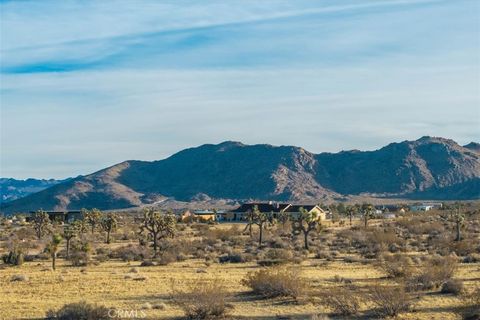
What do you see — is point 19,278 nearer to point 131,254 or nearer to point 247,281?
point 247,281

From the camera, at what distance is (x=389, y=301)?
22531 millimetres

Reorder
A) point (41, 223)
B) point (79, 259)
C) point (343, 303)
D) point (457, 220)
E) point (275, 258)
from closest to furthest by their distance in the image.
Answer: point (343, 303) < point (275, 258) < point (79, 259) < point (457, 220) < point (41, 223)

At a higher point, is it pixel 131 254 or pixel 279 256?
pixel 131 254

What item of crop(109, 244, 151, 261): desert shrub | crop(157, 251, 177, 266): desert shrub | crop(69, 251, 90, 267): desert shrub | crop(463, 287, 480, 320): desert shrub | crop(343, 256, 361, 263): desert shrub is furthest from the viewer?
crop(109, 244, 151, 261): desert shrub

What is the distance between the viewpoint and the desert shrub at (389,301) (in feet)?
73.9

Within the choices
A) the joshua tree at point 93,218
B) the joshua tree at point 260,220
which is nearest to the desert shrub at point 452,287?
the joshua tree at point 260,220

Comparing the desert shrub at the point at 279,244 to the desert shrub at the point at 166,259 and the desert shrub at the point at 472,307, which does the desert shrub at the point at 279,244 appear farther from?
the desert shrub at the point at 472,307

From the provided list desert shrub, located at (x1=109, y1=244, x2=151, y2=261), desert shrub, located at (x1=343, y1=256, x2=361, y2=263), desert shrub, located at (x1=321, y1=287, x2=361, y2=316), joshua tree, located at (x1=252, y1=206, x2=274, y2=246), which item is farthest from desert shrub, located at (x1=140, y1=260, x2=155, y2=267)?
desert shrub, located at (x1=321, y1=287, x2=361, y2=316)

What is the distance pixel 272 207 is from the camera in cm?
11444

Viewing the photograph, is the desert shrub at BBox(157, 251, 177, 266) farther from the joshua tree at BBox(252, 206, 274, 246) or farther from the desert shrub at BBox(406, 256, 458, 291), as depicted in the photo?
the desert shrub at BBox(406, 256, 458, 291)

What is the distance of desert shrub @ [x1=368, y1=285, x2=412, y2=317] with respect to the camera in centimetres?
2252

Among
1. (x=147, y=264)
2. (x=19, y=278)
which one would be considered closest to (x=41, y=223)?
(x=147, y=264)

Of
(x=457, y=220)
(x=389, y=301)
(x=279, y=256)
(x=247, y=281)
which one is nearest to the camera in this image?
(x=389, y=301)

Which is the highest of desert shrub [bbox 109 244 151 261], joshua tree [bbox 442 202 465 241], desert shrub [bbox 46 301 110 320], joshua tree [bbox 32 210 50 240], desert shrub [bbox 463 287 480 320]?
joshua tree [bbox 32 210 50 240]
